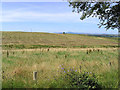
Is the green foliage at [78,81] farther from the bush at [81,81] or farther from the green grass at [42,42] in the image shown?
the green grass at [42,42]

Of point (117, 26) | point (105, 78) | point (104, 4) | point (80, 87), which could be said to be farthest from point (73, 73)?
point (117, 26)

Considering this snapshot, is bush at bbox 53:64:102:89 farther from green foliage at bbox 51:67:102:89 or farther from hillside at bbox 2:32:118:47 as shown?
hillside at bbox 2:32:118:47

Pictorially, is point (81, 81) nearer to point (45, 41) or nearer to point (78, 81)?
point (78, 81)

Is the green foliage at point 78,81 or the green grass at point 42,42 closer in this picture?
the green foliage at point 78,81

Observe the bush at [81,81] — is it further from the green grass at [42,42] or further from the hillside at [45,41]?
the hillside at [45,41]

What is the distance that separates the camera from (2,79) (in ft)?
18.9

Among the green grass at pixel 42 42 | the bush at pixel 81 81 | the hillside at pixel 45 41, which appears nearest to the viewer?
the bush at pixel 81 81

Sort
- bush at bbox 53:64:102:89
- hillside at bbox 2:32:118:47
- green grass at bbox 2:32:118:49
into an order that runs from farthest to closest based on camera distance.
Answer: hillside at bbox 2:32:118:47 < green grass at bbox 2:32:118:49 < bush at bbox 53:64:102:89

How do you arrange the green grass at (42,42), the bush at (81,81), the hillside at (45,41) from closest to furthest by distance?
the bush at (81,81)
the green grass at (42,42)
the hillside at (45,41)

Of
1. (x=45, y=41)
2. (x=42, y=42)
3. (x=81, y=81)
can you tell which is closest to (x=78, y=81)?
(x=81, y=81)

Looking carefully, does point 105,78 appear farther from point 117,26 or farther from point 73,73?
point 117,26

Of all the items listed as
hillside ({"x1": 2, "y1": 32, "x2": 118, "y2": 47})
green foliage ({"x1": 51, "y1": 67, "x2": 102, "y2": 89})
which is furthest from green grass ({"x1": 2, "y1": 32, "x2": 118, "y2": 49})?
green foliage ({"x1": 51, "y1": 67, "x2": 102, "y2": 89})

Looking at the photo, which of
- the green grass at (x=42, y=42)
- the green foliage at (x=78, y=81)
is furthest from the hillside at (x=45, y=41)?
the green foliage at (x=78, y=81)

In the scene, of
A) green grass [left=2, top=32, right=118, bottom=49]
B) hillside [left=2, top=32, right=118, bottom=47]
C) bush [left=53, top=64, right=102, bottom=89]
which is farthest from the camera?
hillside [left=2, top=32, right=118, bottom=47]
